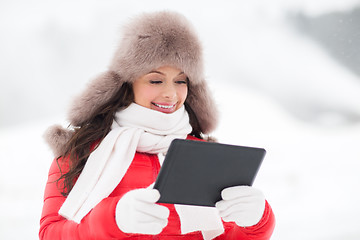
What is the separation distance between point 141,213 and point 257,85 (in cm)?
210

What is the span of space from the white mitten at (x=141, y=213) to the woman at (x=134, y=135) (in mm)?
161

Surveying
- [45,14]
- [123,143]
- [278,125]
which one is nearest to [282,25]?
[278,125]

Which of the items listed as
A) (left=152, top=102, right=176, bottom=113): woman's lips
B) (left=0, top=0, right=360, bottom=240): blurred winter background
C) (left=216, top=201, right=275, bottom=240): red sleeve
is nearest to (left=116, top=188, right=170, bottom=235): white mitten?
(left=216, top=201, right=275, bottom=240): red sleeve

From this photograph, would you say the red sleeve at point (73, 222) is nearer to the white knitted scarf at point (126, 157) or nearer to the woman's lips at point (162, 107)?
the white knitted scarf at point (126, 157)

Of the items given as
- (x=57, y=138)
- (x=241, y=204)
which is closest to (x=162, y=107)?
(x=57, y=138)

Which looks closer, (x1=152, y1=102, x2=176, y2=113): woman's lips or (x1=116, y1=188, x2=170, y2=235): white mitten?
(x1=116, y1=188, x2=170, y2=235): white mitten

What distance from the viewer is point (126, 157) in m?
1.45

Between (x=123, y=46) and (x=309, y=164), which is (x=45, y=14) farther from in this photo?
(x=309, y=164)

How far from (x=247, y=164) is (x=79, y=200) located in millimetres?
528

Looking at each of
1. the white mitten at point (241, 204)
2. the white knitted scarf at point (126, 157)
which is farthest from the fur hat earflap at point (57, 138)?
the white mitten at point (241, 204)

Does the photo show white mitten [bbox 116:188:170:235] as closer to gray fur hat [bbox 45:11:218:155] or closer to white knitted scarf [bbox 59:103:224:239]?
white knitted scarf [bbox 59:103:224:239]

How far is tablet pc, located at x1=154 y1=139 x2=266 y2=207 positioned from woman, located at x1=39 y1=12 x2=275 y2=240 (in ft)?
0.36

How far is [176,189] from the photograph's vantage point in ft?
3.76

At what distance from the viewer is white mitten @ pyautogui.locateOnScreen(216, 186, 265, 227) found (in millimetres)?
1211
